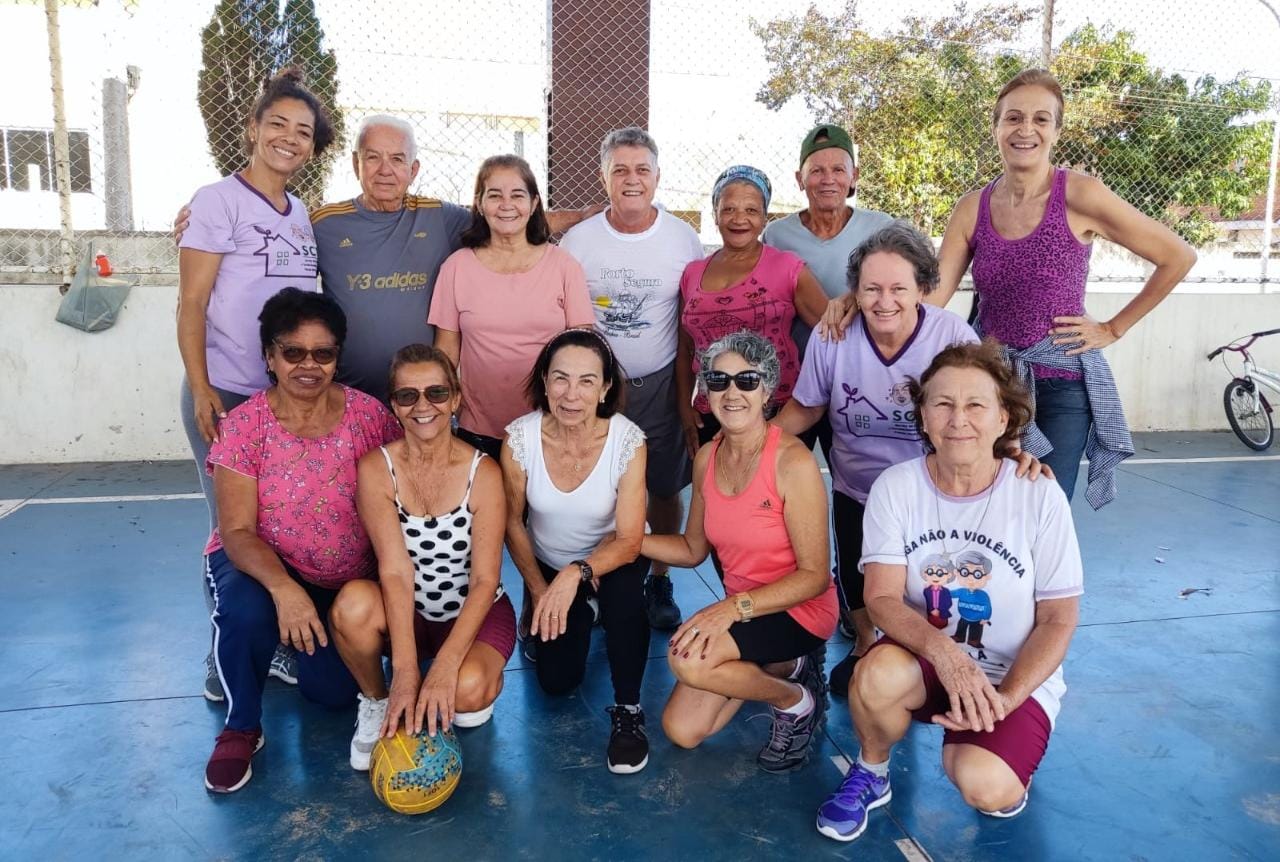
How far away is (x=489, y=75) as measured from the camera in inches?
257

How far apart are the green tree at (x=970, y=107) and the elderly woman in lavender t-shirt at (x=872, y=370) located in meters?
4.47

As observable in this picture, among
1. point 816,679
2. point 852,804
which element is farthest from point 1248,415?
point 852,804

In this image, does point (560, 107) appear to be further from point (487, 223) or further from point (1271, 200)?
point (1271, 200)

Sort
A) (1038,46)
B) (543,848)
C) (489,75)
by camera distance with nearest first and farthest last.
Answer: (543,848) → (489,75) → (1038,46)

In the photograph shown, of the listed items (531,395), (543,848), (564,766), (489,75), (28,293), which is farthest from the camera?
(489,75)

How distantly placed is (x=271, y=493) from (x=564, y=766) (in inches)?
46.1

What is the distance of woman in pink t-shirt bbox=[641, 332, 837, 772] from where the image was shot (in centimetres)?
256

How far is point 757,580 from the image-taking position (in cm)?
269

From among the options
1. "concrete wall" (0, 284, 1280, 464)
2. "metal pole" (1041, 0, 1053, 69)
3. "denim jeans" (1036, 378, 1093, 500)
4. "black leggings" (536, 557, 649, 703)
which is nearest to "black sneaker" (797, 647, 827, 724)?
"black leggings" (536, 557, 649, 703)

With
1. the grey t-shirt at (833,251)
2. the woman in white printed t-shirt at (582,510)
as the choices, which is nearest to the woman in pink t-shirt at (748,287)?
the grey t-shirt at (833,251)

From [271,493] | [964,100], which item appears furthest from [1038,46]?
[271,493]

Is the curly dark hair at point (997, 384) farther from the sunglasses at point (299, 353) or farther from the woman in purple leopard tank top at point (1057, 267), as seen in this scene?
the sunglasses at point (299, 353)

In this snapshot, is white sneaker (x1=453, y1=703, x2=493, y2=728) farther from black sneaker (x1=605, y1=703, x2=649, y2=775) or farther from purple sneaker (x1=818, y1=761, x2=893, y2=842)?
purple sneaker (x1=818, y1=761, x2=893, y2=842)

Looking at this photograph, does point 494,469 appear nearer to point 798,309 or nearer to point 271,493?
point 271,493
